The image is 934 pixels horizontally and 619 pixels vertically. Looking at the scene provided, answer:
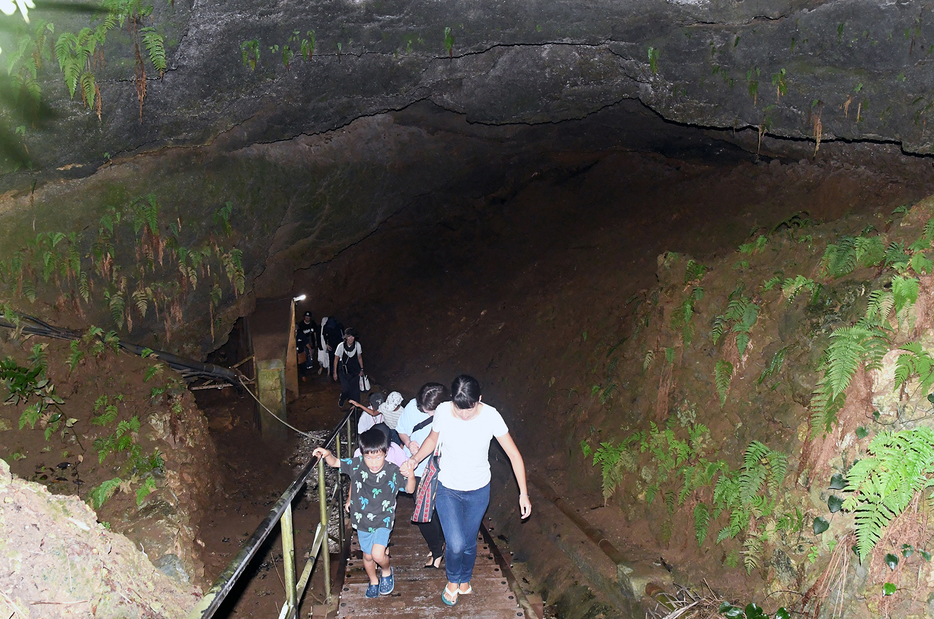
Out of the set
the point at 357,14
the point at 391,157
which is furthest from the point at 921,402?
the point at 391,157

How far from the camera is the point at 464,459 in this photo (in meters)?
4.70

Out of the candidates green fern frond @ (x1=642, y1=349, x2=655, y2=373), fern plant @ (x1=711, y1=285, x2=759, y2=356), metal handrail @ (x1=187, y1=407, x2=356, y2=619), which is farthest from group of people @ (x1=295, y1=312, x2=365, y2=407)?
fern plant @ (x1=711, y1=285, x2=759, y2=356)

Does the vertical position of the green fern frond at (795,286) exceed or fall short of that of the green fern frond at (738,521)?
it exceeds it

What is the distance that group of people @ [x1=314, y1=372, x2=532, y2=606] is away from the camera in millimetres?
4652

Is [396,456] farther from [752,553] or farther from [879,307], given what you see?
[879,307]

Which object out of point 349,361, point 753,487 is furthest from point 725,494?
point 349,361

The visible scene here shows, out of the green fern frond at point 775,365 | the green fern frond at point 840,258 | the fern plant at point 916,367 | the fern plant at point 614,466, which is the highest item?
the green fern frond at point 840,258

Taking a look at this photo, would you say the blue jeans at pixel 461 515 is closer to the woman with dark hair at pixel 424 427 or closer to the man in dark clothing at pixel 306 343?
the woman with dark hair at pixel 424 427

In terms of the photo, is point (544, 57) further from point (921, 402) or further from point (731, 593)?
point (731, 593)

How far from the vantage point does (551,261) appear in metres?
15.3

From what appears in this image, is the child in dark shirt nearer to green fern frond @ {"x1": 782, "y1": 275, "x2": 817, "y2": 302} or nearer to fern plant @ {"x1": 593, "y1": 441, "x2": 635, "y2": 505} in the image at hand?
fern plant @ {"x1": 593, "y1": 441, "x2": 635, "y2": 505}

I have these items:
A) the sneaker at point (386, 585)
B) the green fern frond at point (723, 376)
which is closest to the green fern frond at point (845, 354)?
→ the green fern frond at point (723, 376)

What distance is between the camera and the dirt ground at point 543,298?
829 cm

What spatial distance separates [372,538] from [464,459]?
1.12m
